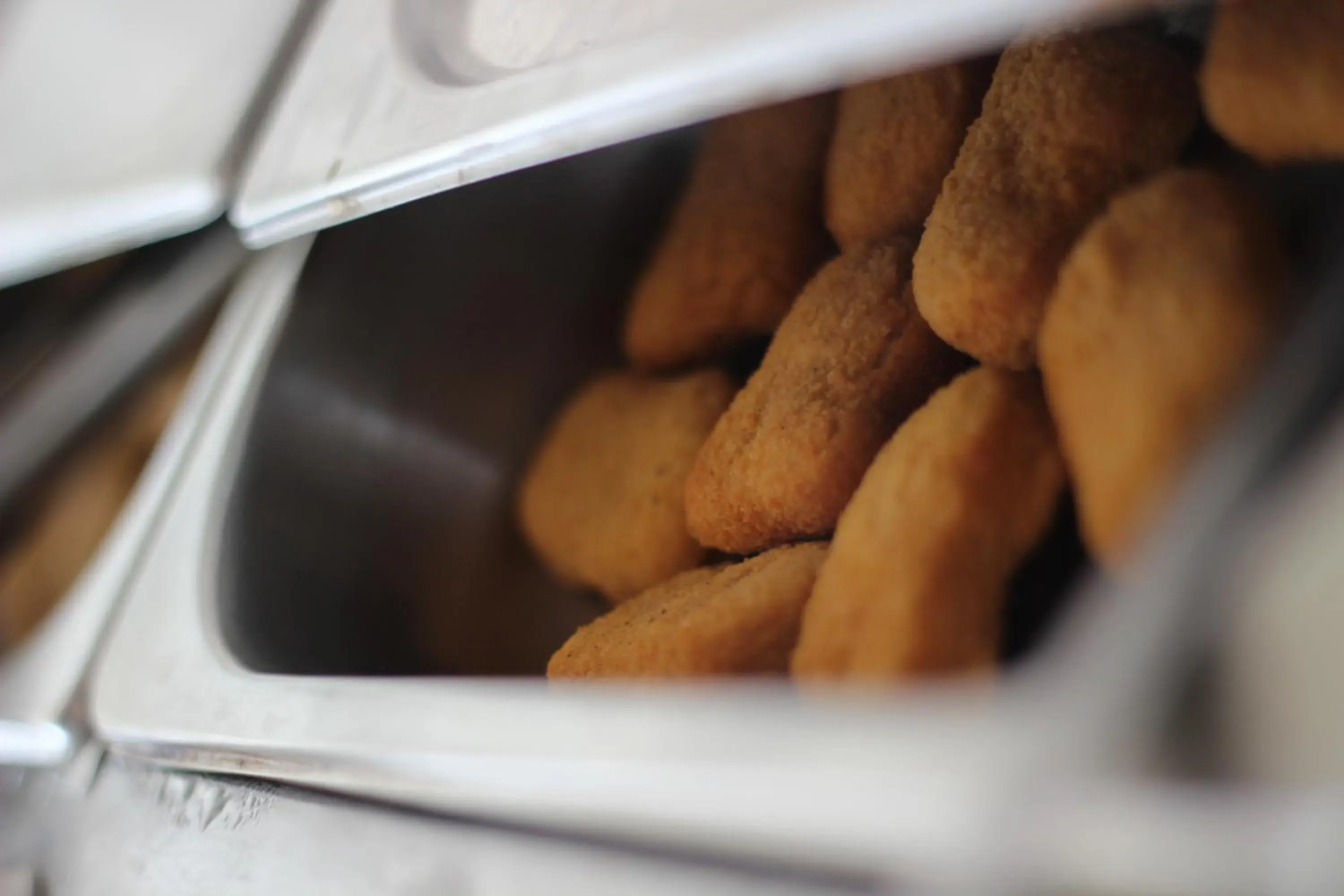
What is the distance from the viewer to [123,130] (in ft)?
2.56

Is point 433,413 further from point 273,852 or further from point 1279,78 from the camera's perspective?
point 1279,78

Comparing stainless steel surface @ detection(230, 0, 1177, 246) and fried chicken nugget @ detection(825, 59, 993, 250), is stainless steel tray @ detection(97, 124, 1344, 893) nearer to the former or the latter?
stainless steel surface @ detection(230, 0, 1177, 246)

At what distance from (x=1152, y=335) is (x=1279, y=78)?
0.38 feet

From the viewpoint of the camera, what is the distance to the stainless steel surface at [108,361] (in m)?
0.91

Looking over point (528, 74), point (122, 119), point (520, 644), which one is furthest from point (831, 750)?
point (122, 119)

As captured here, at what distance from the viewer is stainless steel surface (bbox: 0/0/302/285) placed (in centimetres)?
74

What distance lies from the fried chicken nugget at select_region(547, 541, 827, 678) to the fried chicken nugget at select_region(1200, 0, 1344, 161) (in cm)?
27

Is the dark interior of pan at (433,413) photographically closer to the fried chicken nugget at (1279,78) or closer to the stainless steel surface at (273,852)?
the stainless steel surface at (273,852)

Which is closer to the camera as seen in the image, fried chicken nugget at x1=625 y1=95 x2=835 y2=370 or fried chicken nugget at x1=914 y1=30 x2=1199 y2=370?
fried chicken nugget at x1=914 y1=30 x2=1199 y2=370

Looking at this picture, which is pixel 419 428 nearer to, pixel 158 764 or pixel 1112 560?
pixel 158 764

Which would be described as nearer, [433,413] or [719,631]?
[719,631]

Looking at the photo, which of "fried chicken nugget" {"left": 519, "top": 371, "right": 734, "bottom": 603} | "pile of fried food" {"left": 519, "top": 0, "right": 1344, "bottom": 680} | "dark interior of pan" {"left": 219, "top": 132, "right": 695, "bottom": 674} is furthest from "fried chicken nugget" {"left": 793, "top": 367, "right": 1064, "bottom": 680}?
"dark interior of pan" {"left": 219, "top": 132, "right": 695, "bottom": 674}

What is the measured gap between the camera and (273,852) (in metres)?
0.54

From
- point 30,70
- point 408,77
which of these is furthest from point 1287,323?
point 30,70
